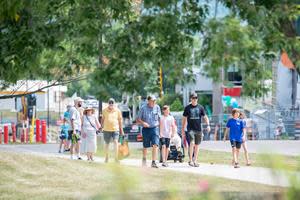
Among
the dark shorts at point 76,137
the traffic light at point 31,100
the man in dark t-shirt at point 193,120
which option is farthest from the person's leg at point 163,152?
the traffic light at point 31,100

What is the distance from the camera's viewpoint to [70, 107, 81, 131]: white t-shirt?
22.0 m

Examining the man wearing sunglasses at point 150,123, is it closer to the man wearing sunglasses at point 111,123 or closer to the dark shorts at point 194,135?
the dark shorts at point 194,135

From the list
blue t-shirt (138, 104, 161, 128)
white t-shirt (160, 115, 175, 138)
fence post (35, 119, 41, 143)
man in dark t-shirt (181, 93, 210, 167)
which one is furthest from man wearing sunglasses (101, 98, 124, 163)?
fence post (35, 119, 41, 143)

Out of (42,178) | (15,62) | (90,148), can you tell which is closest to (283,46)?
(15,62)

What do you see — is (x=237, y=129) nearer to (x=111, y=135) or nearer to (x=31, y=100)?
(x=111, y=135)

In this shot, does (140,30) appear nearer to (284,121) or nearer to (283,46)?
(283,46)

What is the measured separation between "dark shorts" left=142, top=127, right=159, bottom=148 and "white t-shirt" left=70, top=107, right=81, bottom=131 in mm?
3373

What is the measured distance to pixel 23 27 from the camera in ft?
36.2

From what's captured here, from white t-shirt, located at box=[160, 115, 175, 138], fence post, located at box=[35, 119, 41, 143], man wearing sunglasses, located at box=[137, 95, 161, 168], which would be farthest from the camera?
fence post, located at box=[35, 119, 41, 143]

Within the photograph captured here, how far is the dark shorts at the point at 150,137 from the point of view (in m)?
19.1

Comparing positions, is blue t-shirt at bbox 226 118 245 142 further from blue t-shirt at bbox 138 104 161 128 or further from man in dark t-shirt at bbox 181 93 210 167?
blue t-shirt at bbox 138 104 161 128

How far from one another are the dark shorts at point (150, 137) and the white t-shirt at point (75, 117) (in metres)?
3.37

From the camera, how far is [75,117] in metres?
22.1

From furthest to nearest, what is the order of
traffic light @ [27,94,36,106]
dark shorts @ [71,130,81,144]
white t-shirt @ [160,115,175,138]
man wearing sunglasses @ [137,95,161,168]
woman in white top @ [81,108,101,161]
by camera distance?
traffic light @ [27,94,36,106]
dark shorts @ [71,130,81,144]
woman in white top @ [81,108,101,161]
white t-shirt @ [160,115,175,138]
man wearing sunglasses @ [137,95,161,168]
